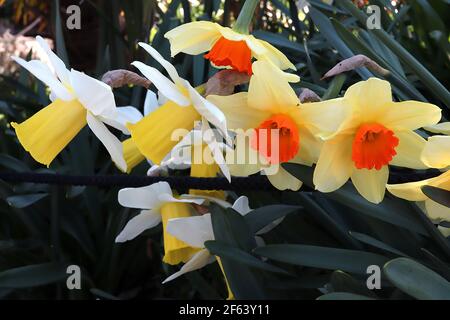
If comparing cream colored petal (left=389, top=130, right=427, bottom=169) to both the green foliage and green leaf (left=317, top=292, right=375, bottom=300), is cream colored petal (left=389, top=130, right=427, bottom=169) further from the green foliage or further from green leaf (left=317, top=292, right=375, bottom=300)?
green leaf (left=317, top=292, right=375, bottom=300)

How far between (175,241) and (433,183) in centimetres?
29

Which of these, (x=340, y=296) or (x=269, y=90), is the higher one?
(x=269, y=90)

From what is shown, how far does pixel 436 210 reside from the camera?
0.63 m

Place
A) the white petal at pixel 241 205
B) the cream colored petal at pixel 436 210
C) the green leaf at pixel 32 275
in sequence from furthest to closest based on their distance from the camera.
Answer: the green leaf at pixel 32 275, the white petal at pixel 241 205, the cream colored petal at pixel 436 210

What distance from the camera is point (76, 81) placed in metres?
0.59

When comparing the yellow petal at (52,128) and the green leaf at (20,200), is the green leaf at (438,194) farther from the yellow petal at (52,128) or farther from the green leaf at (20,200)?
the green leaf at (20,200)

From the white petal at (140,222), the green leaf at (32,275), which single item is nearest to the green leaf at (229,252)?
the white petal at (140,222)

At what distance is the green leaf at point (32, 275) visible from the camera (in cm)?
93

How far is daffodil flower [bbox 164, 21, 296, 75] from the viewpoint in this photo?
57 centimetres

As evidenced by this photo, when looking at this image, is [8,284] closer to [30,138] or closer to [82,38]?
[30,138]

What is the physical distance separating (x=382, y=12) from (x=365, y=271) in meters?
0.83

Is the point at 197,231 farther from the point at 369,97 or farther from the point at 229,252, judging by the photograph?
the point at 369,97

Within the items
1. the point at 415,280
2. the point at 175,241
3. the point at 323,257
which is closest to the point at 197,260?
the point at 175,241

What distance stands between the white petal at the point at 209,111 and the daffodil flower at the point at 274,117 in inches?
0.7
